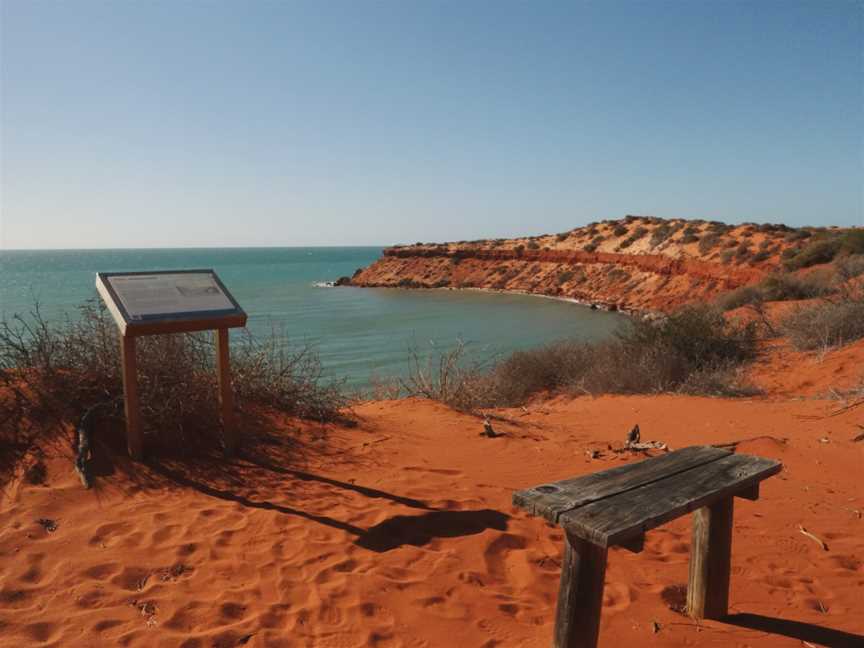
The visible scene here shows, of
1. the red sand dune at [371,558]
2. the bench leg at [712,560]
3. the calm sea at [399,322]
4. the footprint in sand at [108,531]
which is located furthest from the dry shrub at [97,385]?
the calm sea at [399,322]

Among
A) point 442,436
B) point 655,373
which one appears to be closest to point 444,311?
point 655,373

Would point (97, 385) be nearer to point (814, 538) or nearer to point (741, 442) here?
point (814, 538)

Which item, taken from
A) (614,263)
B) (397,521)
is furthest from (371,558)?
(614,263)

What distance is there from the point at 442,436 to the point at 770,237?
107ft

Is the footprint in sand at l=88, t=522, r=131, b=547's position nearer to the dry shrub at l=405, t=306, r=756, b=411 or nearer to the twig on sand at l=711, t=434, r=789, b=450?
the twig on sand at l=711, t=434, r=789, b=450

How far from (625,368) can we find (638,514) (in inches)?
361

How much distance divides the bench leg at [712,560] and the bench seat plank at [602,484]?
0.88 ft

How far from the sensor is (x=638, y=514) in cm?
259

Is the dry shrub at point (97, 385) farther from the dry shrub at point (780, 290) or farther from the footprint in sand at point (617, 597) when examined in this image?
the dry shrub at point (780, 290)

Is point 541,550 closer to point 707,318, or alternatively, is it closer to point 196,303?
point 196,303

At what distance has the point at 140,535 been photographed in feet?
13.6

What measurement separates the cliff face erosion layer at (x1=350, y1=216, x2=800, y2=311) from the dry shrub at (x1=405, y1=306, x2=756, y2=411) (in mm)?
Answer: 17178

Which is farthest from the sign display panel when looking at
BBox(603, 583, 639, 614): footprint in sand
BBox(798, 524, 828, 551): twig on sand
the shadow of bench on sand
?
BBox(798, 524, 828, 551): twig on sand

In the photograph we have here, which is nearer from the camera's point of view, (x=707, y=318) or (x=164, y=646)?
(x=164, y=646)
